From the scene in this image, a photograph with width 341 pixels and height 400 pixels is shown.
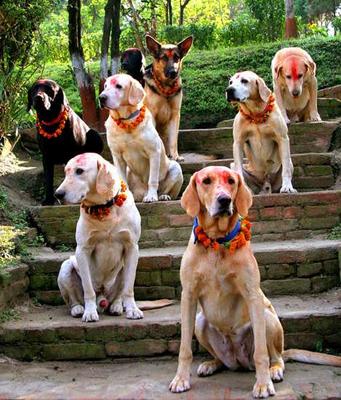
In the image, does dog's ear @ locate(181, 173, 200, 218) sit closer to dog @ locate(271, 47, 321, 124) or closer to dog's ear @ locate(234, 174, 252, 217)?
dog's ear @ locate(234, 174, 252, 217)

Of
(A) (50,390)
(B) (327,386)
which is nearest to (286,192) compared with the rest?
(B) (327,386)

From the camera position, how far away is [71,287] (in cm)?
482

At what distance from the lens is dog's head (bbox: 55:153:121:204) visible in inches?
178

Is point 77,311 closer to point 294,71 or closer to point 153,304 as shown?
point 153,304

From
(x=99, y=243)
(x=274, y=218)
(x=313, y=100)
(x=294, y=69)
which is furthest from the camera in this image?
(x=313, y=100)

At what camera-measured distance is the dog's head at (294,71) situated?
23.0 ft

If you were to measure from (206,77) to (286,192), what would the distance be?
15.6 feet

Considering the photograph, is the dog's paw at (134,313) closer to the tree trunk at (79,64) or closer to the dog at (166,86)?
the dog at (166,86)

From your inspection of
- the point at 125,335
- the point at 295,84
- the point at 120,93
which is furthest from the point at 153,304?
the point at 295,84

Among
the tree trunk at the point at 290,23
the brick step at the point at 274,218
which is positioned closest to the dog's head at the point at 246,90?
the brick step at the point at 274,218

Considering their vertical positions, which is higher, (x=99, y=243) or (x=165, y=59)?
(x=165, y=59)

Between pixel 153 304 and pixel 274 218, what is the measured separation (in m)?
1.53

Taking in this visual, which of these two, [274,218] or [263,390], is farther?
[274,218]

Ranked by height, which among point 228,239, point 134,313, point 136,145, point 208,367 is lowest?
point 208,367
